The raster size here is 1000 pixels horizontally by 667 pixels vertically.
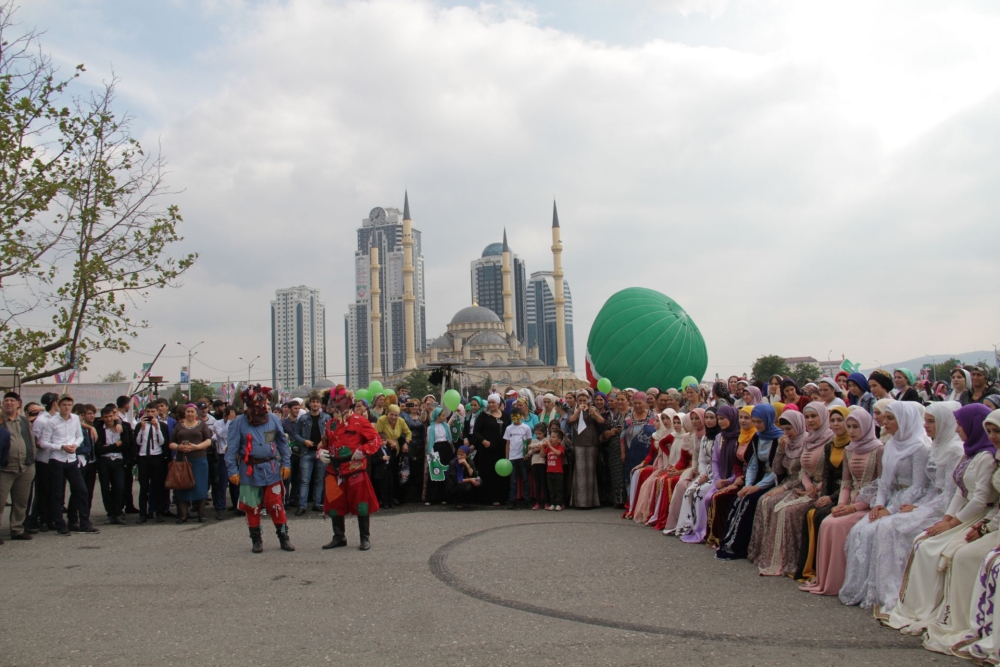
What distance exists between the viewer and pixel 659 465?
31.8ft

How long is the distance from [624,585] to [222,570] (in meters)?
3.65

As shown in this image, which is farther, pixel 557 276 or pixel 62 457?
pixel 557 276

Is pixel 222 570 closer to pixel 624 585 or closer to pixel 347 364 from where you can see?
pixel 624 585

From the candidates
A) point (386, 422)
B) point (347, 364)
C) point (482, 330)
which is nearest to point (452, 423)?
point (386, 422)

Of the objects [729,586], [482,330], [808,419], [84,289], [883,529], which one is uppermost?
[482,330]

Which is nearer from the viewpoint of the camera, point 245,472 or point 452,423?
point 245,472

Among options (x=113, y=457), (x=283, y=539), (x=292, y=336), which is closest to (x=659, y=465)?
(x=283, y=539)

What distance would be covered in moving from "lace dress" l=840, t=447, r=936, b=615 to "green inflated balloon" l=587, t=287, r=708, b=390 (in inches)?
610

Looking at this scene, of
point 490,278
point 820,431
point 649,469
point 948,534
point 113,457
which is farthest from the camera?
point 490,278

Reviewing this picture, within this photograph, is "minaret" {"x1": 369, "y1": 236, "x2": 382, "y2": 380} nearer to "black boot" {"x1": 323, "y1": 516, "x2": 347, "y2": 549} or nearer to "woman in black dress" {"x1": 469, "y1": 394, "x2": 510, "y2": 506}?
"woman in black dress" {"x1": 469, "y1": 394, "x2": 510, "y2": 506}

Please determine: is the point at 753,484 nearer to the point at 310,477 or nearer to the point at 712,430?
the point at 712,430

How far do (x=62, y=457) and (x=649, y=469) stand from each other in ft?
24.1

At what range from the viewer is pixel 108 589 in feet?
20.5

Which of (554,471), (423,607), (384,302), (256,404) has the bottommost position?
(423,607)
